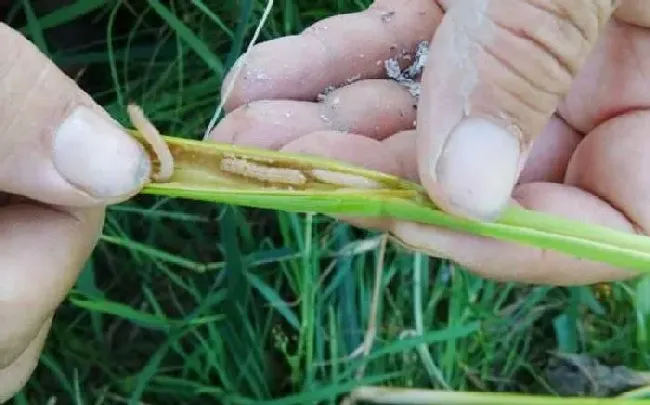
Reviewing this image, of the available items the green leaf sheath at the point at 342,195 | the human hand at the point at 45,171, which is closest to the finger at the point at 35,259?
the human hand at the point at 45,171

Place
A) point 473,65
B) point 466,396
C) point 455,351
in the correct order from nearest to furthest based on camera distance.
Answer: point 473,65 < point 466,396 < point 455,351

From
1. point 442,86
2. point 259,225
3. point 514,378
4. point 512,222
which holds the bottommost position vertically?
point 514,378

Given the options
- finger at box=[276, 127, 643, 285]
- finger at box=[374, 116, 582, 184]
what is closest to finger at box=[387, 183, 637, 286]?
finger at box=[276, 127, 643, 285]

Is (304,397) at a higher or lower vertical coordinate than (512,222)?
lower

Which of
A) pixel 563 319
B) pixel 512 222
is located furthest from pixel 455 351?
pixel 512 222

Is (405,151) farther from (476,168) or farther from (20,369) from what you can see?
(20,369)

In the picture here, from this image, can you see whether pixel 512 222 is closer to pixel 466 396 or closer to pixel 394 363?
pixel 466 396

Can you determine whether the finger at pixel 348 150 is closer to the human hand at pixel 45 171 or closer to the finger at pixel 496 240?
the finger at pixel 496 240

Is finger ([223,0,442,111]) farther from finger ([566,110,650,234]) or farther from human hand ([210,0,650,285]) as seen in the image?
finger ([566,110,650,234])

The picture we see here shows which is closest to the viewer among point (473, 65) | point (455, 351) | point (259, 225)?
point (473, 65)
